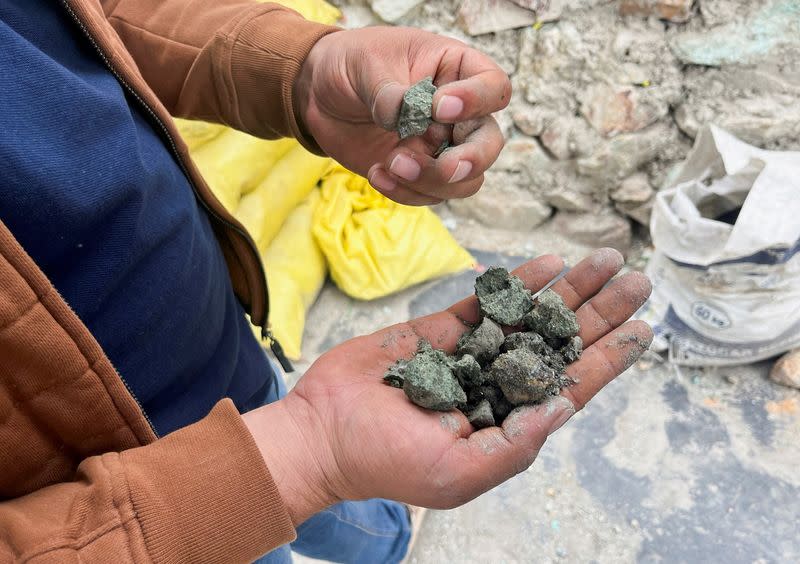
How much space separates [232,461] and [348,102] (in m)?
0.77

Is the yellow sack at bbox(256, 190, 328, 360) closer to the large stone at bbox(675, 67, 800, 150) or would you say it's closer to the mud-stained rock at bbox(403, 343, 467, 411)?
the mud-stained rock at bbox(403, 343, 467, 411)

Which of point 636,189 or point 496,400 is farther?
point 636,189

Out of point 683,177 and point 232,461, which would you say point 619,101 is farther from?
point 232,461

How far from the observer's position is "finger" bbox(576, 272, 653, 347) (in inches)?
53.1

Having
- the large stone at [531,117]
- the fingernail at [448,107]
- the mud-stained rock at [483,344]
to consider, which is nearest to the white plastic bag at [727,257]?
the large stone at [531,117]

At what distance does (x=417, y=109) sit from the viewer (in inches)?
44.3

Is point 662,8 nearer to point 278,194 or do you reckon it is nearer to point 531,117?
point 531,117

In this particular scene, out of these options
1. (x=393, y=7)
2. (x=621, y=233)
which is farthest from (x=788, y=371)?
(x=393, y=7)

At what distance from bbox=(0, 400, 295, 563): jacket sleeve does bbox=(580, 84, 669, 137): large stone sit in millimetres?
2434

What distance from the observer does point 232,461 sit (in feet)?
2.84

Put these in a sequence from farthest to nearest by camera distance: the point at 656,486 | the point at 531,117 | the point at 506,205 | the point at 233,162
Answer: the point at 506,205 < the point at 531,117 < the point at 233,162 < the point at 656,486

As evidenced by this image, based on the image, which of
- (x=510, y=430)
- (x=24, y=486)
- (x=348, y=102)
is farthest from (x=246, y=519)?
(x=348, y=102)

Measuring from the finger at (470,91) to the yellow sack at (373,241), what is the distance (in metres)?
1.68

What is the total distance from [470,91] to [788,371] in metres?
2.08
